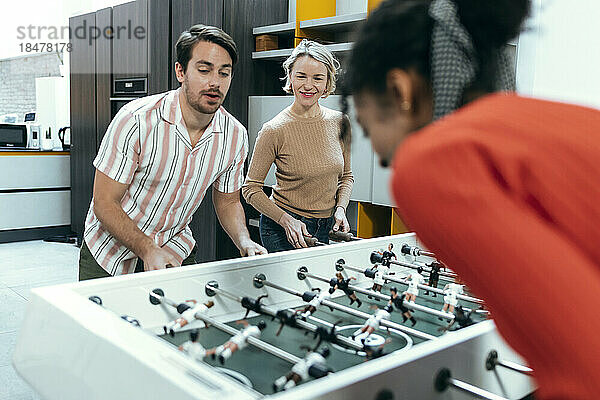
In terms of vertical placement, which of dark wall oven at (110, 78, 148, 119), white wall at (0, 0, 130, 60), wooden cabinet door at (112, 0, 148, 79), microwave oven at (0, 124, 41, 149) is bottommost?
microwave oven at (0, 124, 41, 149)

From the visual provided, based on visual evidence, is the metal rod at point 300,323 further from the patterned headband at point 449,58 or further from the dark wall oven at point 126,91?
the dark wall oven at point 126,91

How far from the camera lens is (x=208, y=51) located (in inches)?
87.2

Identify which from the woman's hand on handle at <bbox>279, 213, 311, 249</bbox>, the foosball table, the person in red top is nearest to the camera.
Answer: the person in red top

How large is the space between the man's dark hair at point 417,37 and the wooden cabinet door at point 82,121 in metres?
5.23

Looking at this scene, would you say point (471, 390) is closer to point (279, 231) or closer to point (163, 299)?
point (163, 299)

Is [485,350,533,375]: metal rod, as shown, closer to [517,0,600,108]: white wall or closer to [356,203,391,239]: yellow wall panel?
[517,0,600,108]: white wall

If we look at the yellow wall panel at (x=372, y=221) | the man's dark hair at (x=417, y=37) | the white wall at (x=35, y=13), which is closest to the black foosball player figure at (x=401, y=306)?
the man's dark hair at (x=417, y=37)

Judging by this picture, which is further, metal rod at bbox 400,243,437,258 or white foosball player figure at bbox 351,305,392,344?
metal rod at bbox 400,243,437,258

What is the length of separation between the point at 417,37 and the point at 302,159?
7.02ft

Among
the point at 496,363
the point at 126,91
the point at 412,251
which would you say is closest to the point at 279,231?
the point at 412,251

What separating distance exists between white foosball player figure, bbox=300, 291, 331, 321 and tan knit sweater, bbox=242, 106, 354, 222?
1.16 metres

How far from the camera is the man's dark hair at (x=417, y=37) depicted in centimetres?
73

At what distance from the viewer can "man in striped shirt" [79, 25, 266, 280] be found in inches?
81.2

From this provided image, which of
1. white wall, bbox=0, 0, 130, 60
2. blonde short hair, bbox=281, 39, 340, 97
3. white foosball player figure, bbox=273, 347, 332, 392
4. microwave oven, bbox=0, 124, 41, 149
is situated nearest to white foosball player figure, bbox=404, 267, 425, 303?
white foosball player figure, bbox=273, 347, 332, 392
